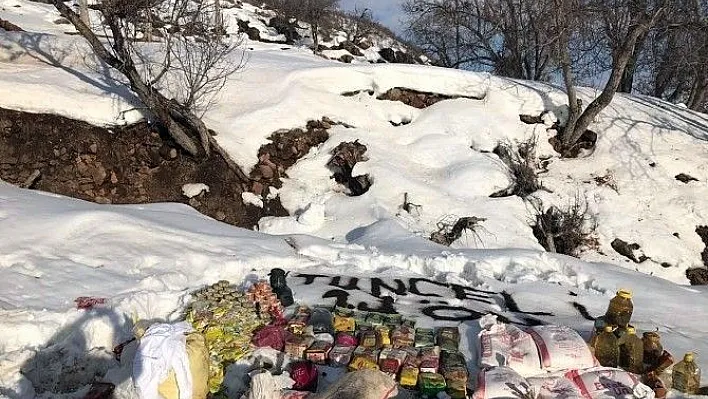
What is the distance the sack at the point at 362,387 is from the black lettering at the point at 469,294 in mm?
2061

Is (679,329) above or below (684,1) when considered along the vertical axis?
below

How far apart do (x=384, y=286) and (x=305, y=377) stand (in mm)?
1962

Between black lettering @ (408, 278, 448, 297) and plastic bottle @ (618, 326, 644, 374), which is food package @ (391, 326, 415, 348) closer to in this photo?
black lettering @ (408, 278, 448, 297)

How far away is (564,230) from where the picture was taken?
8234 mm

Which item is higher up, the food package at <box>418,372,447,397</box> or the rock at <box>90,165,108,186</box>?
the food package at <box>418,372,447,397</box>

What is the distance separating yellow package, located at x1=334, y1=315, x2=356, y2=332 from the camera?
364 centimetres

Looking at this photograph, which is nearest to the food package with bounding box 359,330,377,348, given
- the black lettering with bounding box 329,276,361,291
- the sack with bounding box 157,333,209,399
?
the sack with bounding box 157,333,209,399

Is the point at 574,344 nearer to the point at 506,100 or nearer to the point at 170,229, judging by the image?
the point at 170,229

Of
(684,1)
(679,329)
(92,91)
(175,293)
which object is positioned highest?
(684,1)

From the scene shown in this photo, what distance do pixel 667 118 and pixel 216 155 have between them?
29.4ft

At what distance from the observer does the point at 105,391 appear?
8.82 feet

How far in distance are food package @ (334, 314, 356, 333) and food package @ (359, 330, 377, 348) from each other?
10 cm

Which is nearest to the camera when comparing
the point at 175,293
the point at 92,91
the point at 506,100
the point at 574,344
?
the point at 574,344

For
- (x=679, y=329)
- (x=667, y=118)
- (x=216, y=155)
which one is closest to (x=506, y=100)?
(x=667, y=118)
